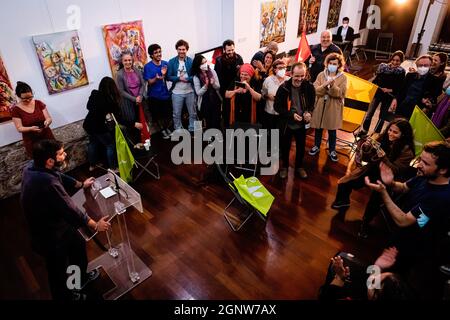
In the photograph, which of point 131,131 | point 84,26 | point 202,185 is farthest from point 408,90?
point 84,26

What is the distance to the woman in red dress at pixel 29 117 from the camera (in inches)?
155

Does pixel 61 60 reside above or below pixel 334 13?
below

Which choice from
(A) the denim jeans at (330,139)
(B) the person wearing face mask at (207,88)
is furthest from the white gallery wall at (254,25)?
(A) the denim jeans at (330,139)

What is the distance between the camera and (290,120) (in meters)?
4.43

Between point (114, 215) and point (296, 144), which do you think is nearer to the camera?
point (114, 215)

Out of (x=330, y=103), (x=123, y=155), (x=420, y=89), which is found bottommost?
(x=123, y=155)

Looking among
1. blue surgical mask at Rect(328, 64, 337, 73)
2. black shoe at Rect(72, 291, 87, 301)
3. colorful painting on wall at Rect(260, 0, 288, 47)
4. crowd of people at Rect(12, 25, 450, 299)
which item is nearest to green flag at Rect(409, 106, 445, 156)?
crowd of people at Rect(12, 25, 450, 299)

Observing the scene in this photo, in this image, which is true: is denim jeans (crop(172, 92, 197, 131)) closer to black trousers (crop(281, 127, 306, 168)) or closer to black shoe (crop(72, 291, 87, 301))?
black trousers (crop(281, 127, 306, 168))

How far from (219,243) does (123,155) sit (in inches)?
68.6

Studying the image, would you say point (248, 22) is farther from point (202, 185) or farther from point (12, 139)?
point (12, 139)

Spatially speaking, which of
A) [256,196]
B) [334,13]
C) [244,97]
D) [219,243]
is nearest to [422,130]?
[256,196]

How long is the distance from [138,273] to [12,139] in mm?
2814

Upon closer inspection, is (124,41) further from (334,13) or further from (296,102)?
(334,13)

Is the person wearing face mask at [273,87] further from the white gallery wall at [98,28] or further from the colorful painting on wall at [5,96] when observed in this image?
the colorful painting on wall at [5,96]
